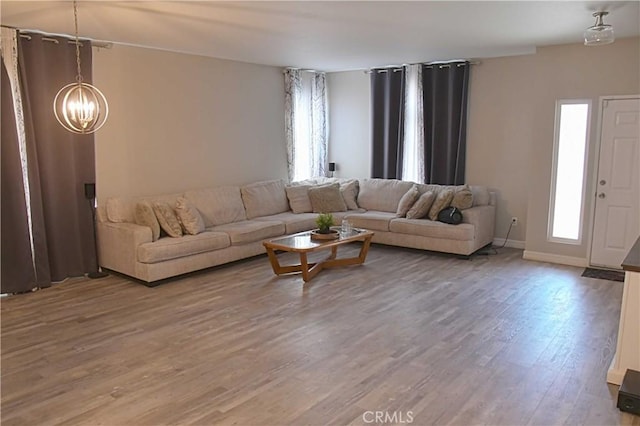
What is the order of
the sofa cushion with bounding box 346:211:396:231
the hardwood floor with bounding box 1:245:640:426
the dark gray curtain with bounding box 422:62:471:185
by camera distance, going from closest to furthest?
the hardwood floor with bounding box 1:245:640:426 → the sofa cushion with bounding box 346:211:396:231 → the dark gray curtain with bounding box 422:62:471:185

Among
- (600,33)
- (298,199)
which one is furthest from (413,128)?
(600,33)

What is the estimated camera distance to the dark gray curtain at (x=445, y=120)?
6.96 metres

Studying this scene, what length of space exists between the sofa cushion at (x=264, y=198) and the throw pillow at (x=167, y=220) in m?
1.36

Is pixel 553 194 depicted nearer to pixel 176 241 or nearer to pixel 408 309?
pixel 408 309

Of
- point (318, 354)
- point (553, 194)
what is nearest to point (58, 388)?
point (318, 354)

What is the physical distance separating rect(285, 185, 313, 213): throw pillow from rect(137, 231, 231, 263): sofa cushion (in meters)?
1.65

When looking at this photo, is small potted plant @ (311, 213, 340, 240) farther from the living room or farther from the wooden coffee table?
the living room

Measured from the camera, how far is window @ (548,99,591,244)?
579 centimetres

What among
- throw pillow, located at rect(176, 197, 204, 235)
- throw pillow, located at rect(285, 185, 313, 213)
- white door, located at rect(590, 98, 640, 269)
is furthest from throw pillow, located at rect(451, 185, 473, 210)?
throw pillow, located at rect(176, 197, 204, 235)

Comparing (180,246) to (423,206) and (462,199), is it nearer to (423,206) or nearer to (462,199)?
(423,206)

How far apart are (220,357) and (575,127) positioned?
4810mm

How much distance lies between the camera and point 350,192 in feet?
25.0

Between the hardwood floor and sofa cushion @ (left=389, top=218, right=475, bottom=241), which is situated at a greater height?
sofa cushion @ (left=389, top=218, right=475, bottom=241)

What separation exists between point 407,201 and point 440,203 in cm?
52
